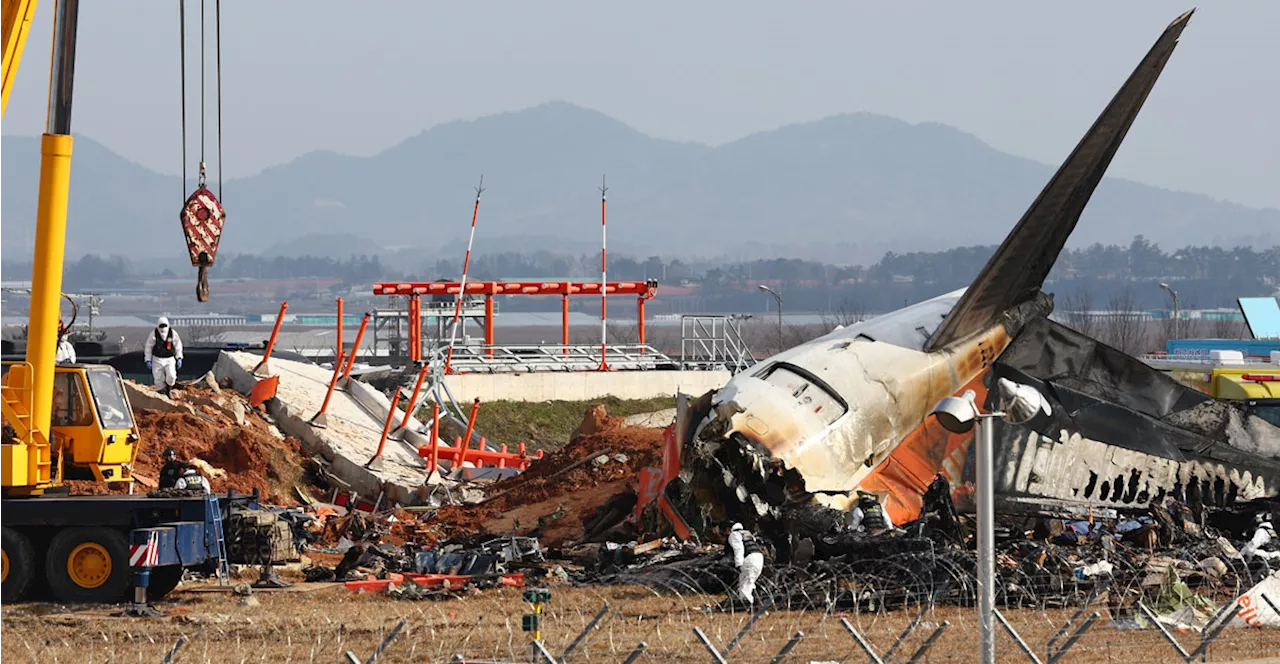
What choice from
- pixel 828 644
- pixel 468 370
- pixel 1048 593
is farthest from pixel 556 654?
pixel 468 370

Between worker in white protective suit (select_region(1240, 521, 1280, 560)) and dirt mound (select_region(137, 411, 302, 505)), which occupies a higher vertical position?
worker in white protective suit (select_region(1240, 521, 1280, 560))

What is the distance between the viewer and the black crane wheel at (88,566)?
70.1 ft

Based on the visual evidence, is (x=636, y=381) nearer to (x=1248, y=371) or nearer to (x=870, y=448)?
(x=1248, y=371)

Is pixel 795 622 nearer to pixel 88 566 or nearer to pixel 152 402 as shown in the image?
pixel 88 566

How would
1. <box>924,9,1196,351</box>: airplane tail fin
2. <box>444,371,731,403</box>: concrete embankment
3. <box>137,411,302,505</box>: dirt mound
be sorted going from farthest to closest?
<box>444,371,731,403</box>: concrete embankment
<box>137,411,302,505</box>: dirt mound
<box>924,9,1196,351</box>: airplane tail fin

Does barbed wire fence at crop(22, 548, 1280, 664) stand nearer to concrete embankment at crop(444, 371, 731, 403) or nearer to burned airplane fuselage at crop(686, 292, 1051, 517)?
burned airplane fuselage at crop(686, 292, 1051, 517)

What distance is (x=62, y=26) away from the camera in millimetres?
21484

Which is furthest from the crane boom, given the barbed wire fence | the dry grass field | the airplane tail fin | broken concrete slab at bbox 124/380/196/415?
broken concrete slab at bbox 124/380/196/415

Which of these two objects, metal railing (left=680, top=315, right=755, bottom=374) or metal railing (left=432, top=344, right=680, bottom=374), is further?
metal railing (left=680, top=315, right=755, bottom=374)

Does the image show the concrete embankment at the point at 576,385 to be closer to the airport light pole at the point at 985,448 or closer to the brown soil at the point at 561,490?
the brown soil at the point at 561,490

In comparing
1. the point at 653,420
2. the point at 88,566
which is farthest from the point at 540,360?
the point at 88,566

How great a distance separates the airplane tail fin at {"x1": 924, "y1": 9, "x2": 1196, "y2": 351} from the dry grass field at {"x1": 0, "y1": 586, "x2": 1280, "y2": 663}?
803 centimetres

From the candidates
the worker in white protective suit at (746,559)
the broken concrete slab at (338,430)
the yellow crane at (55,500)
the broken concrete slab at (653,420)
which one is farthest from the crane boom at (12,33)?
the broken concrete slab at (653,420)

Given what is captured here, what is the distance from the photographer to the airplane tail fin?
24859 millimetres
